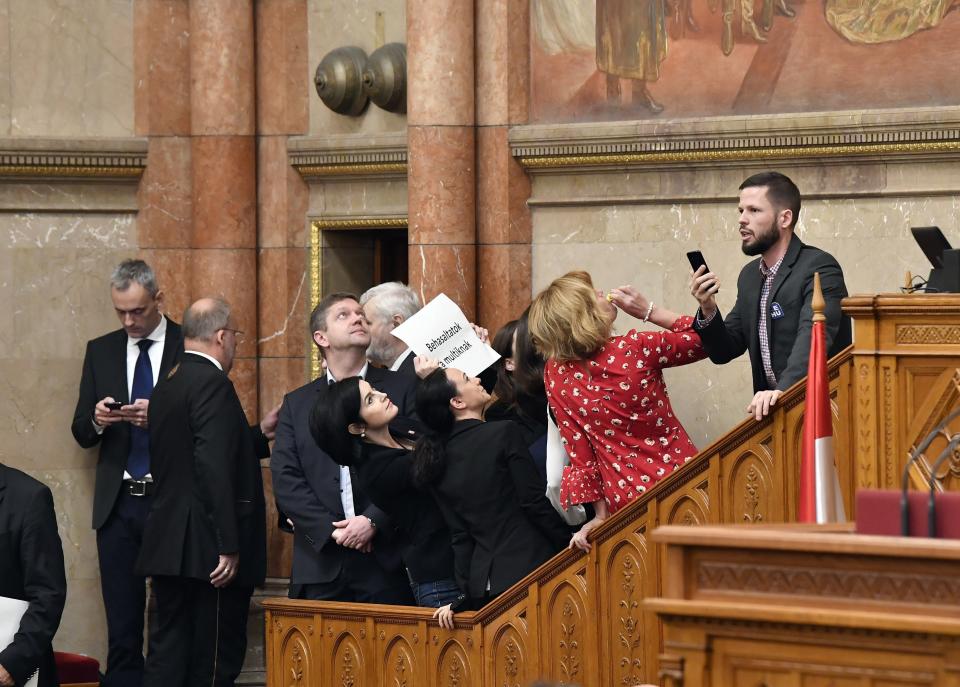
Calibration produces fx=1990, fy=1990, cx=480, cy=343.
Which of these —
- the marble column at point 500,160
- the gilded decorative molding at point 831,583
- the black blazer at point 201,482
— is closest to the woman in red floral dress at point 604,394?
the black blazer at point 201,482

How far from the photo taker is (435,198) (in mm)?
10211

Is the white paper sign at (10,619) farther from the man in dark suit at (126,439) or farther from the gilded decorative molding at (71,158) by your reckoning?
the gilded decorative molding at (71,158)

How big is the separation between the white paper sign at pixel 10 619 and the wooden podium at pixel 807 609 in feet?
11.5

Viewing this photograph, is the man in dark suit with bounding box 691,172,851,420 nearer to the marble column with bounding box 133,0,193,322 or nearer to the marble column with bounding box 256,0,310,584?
the marble column with bounding box 256,0,310,584

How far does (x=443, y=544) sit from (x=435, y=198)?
2.86 metres

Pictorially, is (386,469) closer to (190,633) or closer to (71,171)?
(190,633)

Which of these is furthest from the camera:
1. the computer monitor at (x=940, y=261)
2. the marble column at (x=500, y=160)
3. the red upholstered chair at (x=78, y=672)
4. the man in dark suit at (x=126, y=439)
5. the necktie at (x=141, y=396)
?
the marble column at (x=500, y=160)

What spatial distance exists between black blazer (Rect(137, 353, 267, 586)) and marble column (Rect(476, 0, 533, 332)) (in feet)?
6.11

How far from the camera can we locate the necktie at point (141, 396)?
10016mm

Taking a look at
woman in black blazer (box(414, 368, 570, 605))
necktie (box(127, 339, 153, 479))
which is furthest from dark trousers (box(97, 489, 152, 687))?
woman in black blazer (box(414, 368, 570, 605))

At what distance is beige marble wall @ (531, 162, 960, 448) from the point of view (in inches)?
367

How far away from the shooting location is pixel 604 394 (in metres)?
7.43

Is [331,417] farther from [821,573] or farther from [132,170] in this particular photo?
[132,170]

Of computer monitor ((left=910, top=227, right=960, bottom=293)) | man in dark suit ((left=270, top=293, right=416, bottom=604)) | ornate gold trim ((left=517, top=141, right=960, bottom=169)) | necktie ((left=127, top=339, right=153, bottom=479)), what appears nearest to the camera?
computer monitor ((left=910, top=227, right=960, bottom=293))
